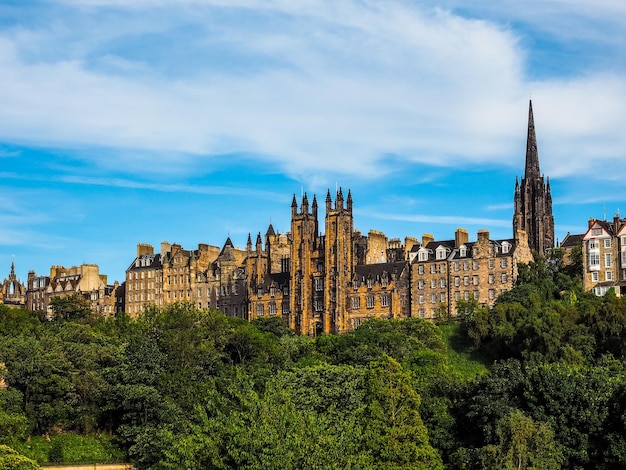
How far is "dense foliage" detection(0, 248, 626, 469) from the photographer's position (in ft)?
193

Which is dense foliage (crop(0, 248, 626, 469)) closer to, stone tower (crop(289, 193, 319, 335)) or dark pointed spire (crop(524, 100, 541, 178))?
stone tower (crop(289, 193, 319, 335))

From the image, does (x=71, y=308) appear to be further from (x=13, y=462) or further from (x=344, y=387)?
(x=13, y=462)

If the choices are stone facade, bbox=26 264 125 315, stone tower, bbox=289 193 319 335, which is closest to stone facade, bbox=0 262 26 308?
stone facade, bbox=26 264 125 315

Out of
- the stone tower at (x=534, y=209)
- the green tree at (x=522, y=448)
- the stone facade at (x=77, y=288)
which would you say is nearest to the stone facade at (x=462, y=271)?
the stone tower at (x=534, y=209)

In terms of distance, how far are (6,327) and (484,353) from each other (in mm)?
44454

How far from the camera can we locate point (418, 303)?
125m

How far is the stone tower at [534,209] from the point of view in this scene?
431ft

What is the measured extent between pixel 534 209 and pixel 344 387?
2443 inches

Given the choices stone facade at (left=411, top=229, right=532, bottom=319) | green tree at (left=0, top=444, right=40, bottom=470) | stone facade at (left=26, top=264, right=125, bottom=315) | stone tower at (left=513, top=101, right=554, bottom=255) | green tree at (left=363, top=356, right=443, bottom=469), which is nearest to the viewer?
green tree at (left=363, top=356, right=443, bottom=469)

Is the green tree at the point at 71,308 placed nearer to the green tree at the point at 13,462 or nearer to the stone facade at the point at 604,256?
the stone facade at the point at 604,256

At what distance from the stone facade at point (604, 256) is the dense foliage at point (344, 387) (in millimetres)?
2789

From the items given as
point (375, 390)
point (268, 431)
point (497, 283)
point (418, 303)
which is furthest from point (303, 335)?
point (268, 431)

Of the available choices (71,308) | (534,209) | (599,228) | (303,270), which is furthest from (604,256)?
(71,308)

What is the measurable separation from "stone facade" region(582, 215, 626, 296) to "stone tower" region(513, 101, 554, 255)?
42.4ft
